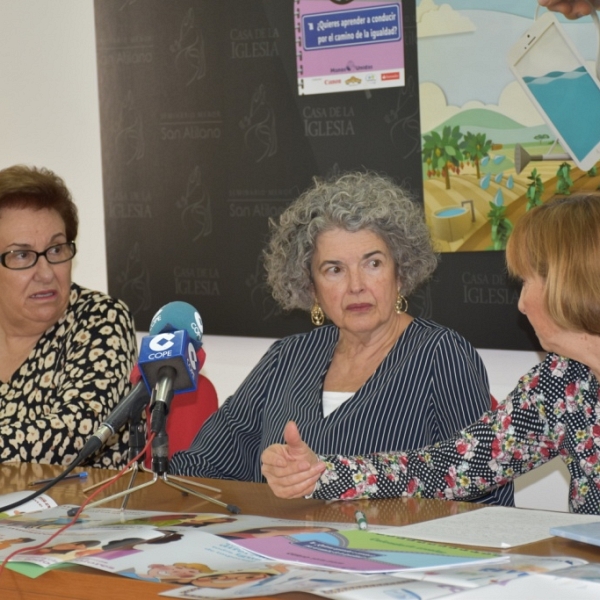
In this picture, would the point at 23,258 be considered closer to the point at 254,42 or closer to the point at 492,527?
the point at 254,42

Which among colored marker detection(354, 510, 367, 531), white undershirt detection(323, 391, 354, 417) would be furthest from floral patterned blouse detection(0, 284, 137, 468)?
colored marker detection(354, 510, 367, 531)

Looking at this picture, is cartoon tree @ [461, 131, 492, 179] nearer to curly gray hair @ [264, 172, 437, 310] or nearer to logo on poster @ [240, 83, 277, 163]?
curly gray hair @ [264, 172, 437, 310]

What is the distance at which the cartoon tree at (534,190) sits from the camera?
2.99m

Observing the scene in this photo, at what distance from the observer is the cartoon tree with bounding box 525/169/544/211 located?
2.99 meters

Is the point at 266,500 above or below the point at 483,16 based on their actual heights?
below

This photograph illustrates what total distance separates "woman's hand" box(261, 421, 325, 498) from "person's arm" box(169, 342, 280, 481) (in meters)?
0.57

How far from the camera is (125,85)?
12.9 feet

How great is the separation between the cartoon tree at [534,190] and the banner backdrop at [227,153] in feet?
0.65

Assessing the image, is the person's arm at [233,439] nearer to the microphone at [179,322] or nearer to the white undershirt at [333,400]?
the white undershirt at [333,400]

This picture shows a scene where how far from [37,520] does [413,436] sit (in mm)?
941

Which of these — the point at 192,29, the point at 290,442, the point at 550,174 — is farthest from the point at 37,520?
the point at 192,29

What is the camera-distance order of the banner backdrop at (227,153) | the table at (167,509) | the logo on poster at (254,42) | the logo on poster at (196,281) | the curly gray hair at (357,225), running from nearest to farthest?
the table at (167,509) → the curly gray hair at (357,225) → the banner backdrop at (227,153) → the logo on poster at (254,42) → the logo on poster at (196,281)

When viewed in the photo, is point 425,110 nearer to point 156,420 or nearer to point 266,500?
point 266,500

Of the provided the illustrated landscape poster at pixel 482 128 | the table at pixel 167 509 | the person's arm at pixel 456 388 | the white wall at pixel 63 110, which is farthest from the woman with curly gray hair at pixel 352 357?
the white wall at pixel 63 110
